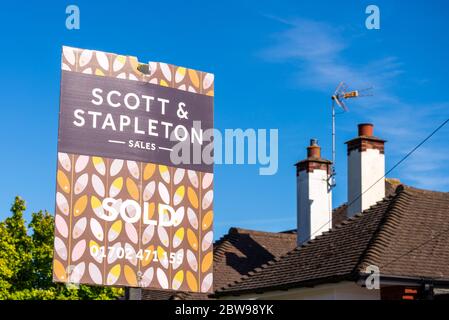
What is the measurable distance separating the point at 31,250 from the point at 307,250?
20.0 m

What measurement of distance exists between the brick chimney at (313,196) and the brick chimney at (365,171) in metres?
1.00

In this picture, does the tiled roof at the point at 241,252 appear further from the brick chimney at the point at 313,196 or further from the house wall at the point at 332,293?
the house wall at the point at 332,293

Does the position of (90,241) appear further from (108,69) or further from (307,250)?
(307,250)

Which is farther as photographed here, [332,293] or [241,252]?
[241,252]

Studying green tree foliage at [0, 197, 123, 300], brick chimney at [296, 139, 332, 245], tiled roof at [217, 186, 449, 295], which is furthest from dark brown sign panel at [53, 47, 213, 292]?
green tree foliage at [0, 197, 123, 300]

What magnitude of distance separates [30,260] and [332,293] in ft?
73.9

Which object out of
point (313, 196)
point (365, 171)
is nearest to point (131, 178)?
point (365, 171)

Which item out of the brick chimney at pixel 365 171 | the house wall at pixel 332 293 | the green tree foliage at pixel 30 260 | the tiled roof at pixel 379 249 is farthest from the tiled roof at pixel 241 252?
the green tree foliage at pixel 30 260

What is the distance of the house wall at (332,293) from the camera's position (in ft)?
77.0

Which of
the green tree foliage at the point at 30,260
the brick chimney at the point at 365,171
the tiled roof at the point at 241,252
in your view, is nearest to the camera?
the brick chimney at the point at 365,171

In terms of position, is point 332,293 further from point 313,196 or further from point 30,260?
Answer: point 30,260

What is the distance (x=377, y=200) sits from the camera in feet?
93.0

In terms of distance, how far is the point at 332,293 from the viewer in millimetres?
24172
